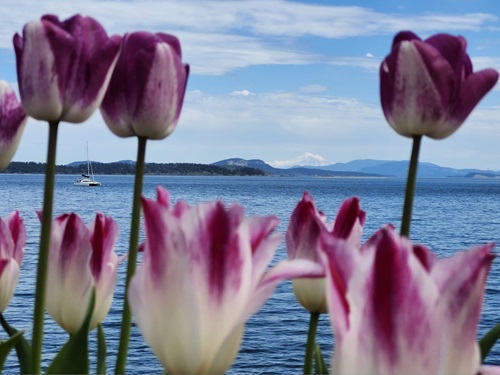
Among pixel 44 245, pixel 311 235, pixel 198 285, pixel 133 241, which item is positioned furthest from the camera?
pixel 311 235

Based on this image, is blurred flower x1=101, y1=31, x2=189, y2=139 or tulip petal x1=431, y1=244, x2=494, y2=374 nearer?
tulip petal x1=431, y1=244, x2=494, y2=374

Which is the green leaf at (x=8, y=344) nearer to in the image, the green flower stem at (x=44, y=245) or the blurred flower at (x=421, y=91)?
the green flower stem at (x=44, y=245)

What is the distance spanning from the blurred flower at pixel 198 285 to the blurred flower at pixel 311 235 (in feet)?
1.96

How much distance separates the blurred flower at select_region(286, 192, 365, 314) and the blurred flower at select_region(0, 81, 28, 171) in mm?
515

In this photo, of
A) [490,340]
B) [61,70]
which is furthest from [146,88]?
[490,340]

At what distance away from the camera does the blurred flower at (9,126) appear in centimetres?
158

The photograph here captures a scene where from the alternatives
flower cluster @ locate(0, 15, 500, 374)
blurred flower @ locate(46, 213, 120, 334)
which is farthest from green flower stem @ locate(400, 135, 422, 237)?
blurred flower @ locate(46, 213, 120, 334)

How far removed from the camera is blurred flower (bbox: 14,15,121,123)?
1309 millimetres

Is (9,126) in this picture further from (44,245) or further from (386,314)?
(386,314)

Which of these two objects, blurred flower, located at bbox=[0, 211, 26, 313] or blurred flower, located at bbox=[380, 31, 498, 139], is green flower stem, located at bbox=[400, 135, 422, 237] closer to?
blurred flower, located at bbox=[380, 31, 498, 139]

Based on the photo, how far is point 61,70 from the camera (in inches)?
52.6

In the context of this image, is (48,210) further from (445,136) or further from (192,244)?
(445,136)

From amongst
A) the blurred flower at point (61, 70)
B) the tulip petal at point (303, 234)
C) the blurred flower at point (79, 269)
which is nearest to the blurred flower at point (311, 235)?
the tulip petal at point (303, 234)

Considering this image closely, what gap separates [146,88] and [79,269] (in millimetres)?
402
